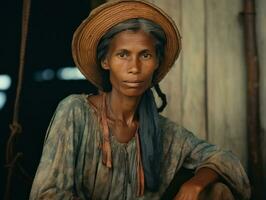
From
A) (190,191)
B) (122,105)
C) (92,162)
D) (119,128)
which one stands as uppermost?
(122,105)

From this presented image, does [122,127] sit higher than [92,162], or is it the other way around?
[122,127]

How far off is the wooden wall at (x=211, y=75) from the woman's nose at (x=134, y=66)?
1.15m

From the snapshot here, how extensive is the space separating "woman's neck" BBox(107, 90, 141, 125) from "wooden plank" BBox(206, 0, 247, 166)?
1101mm

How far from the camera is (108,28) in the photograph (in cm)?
296

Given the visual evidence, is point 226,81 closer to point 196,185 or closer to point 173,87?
point 173,87

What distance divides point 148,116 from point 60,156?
25.3 inches

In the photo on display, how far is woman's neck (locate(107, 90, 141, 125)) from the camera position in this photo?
3.08 m

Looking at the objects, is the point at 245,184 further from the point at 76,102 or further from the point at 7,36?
the point at 7,36

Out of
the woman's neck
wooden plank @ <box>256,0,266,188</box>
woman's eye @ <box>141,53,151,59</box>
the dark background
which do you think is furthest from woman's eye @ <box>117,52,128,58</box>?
wooden plank @ <box>256,0,266,188</box>

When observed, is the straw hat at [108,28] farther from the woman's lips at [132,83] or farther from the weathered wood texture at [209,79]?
the weathered wood texture at [209,79]

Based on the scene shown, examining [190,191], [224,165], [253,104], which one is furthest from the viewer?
[253,104]

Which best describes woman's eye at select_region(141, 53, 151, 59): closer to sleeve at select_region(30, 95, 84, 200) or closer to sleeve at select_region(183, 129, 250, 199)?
sleeve at select_region(30, 95, 84, 200)

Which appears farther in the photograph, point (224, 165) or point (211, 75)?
point (211, 75)

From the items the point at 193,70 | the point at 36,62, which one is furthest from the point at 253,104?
the point at 36,62
